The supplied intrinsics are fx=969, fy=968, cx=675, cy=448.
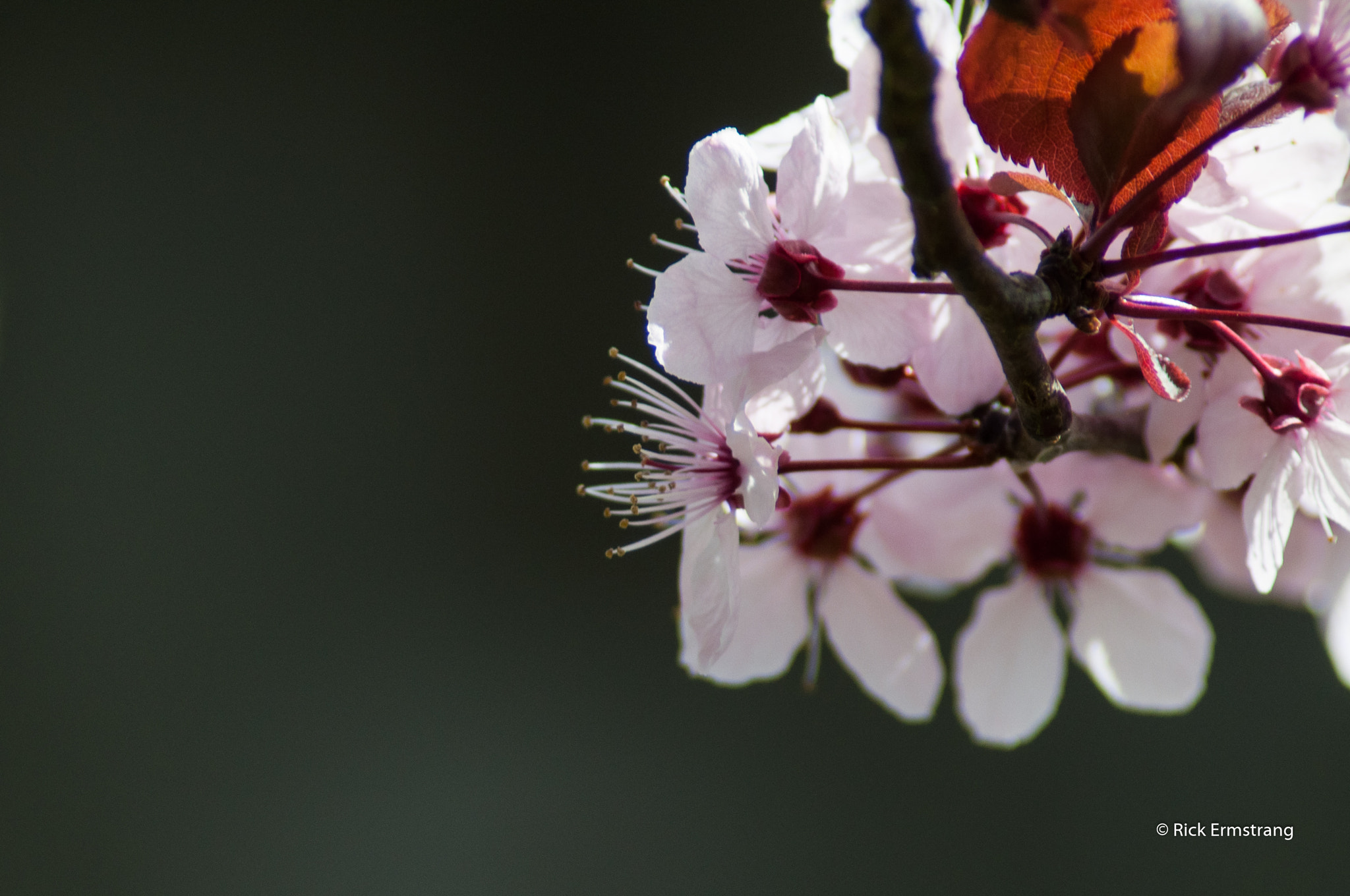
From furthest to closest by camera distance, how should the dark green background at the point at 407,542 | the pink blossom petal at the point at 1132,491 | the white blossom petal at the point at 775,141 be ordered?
the dark green background at the point at 407,542 → the pink blossom petal at the point at 1132,491 → the white blossom petal at the point at 775,141

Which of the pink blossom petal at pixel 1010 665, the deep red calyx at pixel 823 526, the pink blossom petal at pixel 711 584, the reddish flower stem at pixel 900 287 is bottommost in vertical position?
the pink blossom petal at pixel 1010 665

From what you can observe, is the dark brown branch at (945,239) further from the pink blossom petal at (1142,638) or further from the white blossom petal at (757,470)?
the pink blossom petal at (1142,638)

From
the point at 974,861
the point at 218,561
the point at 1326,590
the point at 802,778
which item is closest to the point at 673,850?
the point at 802,778

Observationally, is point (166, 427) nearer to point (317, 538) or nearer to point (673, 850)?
point (317, 538)

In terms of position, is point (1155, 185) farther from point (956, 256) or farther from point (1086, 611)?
point (1086, 611)

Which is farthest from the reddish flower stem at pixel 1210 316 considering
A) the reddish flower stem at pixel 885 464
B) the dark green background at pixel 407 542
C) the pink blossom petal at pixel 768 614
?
the dark green background at pixel 407 542

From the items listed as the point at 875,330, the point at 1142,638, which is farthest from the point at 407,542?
the point at 875,330

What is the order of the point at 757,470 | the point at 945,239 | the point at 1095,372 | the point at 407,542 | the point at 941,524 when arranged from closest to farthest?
the point at 945,239
the point at 757,470
the point at 1095,372
the point at 941,524
the point at 407,542
